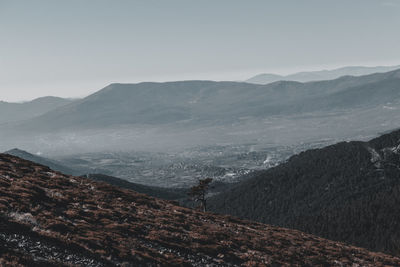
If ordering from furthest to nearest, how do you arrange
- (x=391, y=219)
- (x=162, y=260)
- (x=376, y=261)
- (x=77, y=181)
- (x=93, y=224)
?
(x=391, y=219), (x=77, y=181), (x=376, y=261), (x=93, y=224), (x=162, y=260)

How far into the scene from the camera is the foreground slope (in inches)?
1051

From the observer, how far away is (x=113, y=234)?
3244 centimetres

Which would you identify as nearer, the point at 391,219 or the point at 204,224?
the point at 204,224

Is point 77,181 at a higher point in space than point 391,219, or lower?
higher

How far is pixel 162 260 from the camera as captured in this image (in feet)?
97.7

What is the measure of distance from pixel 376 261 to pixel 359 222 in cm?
16760

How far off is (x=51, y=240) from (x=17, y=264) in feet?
16.3

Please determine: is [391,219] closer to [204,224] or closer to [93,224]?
[204,224]

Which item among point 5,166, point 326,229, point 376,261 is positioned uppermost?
point 5,166

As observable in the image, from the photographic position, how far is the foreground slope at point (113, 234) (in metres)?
26.7

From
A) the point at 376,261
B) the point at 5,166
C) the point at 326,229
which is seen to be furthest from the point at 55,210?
the point at 326,229

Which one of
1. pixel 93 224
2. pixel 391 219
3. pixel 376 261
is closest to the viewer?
pixel 93 224

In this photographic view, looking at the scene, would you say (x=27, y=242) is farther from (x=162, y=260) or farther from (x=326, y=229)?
(x=326, y=229)

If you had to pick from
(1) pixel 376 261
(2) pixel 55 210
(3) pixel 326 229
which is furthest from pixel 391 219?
(2) pixel 55 210
